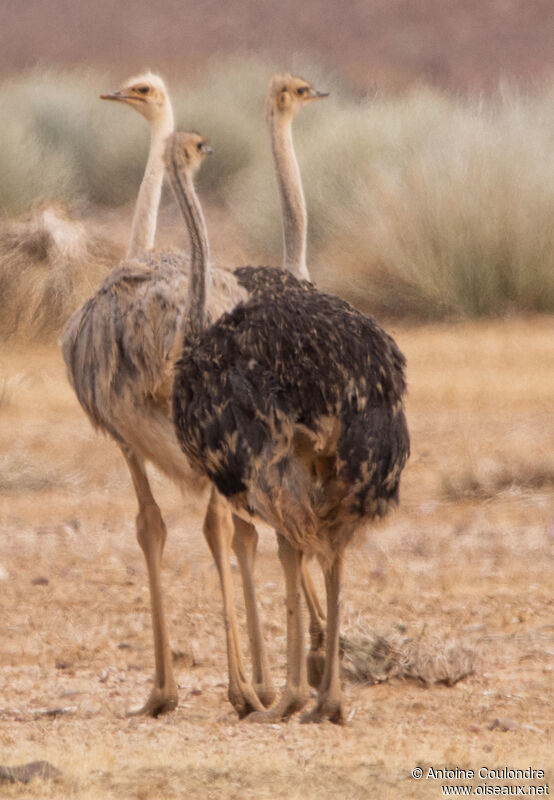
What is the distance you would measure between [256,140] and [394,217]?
23.1ft

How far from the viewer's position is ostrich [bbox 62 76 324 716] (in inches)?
181

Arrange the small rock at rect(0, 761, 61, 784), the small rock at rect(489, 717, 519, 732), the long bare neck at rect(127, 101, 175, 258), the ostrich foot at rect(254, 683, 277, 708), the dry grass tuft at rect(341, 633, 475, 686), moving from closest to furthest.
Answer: the small rock at rect(0, 761, 61, 784) < the small rock at rect(489, 717, 519, 732) < the ostrich foot at rect(254, 683, 277, 708) < the dry grass tuft at rect(341, 633, 475, 686) < the long bare neck at rect(127, 101, 175, 258)

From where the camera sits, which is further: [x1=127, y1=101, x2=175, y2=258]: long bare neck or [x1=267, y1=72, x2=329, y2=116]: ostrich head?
[x1=267, y1=72, x2=329, y2=116]: ostrich head

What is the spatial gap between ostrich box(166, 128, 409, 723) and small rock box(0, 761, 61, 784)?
2.77 feet

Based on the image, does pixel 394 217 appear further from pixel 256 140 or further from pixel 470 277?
pixel 256 140

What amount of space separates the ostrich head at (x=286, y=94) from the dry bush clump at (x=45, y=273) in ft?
18.3

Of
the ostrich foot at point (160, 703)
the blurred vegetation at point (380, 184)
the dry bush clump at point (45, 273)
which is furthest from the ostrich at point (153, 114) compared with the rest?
the blurred vegetation at point (380, 184)

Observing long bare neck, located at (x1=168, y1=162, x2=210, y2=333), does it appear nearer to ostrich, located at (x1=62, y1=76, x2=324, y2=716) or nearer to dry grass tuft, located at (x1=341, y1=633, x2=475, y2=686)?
ostrich, located at (x1=62, y1=76, x2=324, y2=716)

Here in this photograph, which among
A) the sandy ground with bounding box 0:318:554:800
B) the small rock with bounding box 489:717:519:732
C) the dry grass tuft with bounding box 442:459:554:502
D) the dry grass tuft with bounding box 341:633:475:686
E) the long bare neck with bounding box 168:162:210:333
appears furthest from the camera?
the dry grass tuft with bounding box 442:459:554:502

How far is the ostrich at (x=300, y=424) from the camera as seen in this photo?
405 centimetres

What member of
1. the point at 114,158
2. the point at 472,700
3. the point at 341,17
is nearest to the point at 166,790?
the point at 472,700

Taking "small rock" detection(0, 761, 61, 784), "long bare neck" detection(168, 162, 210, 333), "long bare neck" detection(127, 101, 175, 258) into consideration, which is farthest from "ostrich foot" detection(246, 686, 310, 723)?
"long bare neck" detection(127, 101, 175, 258)

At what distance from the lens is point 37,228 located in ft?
40.5

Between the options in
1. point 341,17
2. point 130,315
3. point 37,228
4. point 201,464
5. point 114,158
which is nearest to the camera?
point 201,464
